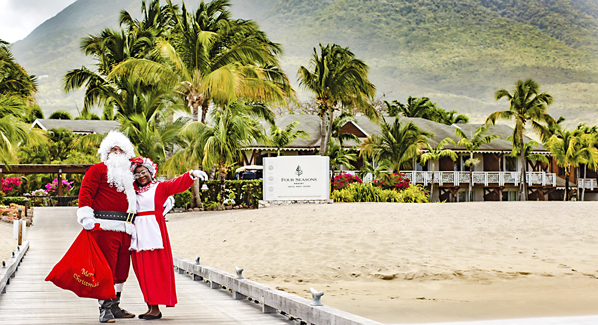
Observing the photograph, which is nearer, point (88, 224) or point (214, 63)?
point (88, 224)

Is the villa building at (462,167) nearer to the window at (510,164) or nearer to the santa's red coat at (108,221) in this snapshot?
the window at (510,164)

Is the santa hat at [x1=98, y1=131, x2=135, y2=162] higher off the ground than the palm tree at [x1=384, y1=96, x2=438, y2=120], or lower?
lower

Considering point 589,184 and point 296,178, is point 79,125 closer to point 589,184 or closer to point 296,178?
point 296,178

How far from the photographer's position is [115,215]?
5.59m

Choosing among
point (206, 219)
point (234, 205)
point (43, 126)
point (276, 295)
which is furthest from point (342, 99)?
point (43, 126)

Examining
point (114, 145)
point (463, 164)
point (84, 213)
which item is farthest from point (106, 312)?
point (463, 164)

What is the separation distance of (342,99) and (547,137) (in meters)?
15.8

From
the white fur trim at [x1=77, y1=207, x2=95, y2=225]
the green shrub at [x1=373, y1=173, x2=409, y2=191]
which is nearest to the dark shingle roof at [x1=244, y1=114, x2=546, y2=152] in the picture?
the green shrub at [x1=373, y1=173, x2=409, y2=191]

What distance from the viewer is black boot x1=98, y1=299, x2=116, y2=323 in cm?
537

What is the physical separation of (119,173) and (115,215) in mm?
396

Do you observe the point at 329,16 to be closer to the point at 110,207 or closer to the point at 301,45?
the point at 301,45

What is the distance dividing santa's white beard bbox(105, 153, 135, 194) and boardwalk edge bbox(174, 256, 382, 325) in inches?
69.4

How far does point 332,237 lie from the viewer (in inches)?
497

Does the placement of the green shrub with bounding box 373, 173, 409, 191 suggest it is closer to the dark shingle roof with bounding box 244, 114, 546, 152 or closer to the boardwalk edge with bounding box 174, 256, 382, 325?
the dark shingle roof with bounding box 244, 114, 546, 152
